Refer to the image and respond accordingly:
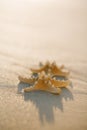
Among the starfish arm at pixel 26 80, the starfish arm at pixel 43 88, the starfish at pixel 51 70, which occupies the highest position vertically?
the starfish at pixel 51 70

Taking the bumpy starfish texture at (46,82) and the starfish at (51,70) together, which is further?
the starfish at (51,70)

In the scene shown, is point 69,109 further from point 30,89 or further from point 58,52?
point 58,52

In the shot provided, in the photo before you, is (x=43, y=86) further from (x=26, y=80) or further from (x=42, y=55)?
(x=42, y=55)

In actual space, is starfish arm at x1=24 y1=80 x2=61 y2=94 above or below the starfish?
below

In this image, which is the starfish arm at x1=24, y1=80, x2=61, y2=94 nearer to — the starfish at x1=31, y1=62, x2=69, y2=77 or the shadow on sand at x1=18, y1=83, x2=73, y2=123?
the shadow on sand at x1=18, y1=83, x2=73, y2=123

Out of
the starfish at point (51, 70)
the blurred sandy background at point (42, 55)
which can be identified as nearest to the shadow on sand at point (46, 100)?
the blurred sandy background at point (42, 55)

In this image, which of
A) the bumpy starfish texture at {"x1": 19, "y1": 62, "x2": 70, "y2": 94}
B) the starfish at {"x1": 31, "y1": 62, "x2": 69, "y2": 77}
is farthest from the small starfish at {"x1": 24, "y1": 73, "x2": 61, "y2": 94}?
the starfish at {"x1": 31, "y1": 62, "x2": 69, "y2": 77}

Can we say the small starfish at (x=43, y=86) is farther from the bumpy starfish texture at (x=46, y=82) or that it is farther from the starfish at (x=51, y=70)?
the starfish at (x=51, y=70)

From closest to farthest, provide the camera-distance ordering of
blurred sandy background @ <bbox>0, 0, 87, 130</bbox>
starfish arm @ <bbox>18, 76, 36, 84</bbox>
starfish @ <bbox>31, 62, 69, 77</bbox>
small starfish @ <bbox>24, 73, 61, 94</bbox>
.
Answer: blurred sandy background @ <bbox>0, 0, 87, 130</bbox>, small starfish @ <bbox>24, 73, 61, 94</bbox>, starfish arm @ <bbox>18, 76, 36, 84</bbox>, starfish @ <bbox>31, 62, 69, 77</bbox>

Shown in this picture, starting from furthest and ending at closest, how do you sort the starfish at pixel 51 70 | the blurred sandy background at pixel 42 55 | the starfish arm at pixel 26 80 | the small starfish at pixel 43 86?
the starfish at pixel 51 70 < the starfish arm at pixel 26 80 < the small starfish at pixel 43 86 < the blurred sandy background at pixel 42 55
